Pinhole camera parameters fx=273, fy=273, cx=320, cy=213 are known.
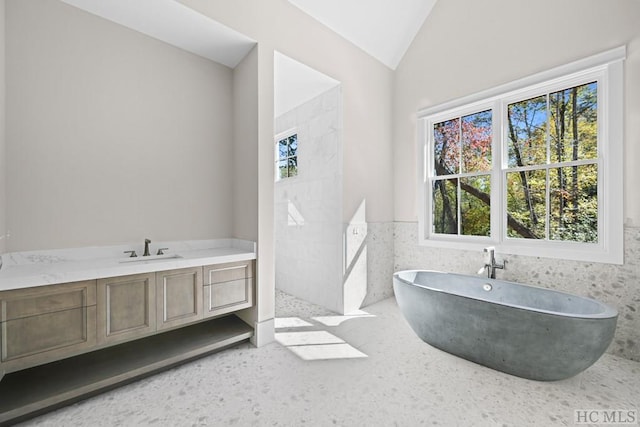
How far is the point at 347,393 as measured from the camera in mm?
1766

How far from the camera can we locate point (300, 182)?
3688 mm

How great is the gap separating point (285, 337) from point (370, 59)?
3.34m

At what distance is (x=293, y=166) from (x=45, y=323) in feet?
9.61

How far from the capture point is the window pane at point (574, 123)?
2.30m

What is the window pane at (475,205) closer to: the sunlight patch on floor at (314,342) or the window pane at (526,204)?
the window pane at (526,204)

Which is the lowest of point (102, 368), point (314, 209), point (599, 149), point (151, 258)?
point (102, 368)

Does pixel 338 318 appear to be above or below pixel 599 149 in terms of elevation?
below

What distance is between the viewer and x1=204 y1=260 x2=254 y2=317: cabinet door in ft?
7.19

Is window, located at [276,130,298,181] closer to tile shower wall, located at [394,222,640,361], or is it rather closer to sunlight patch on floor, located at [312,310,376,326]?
sunlight patch on floor, located at [312,310,376,326]

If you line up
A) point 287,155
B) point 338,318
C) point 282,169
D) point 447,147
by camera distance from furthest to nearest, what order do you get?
point 282,169 → point 287,155 → point 447,147 → point 338,318

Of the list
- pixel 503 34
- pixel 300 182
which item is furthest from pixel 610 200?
pixel 300 182

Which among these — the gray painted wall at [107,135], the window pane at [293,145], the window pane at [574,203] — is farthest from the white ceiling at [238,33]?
the window pane at [574,203]

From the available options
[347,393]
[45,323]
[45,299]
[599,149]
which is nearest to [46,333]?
[45,323]

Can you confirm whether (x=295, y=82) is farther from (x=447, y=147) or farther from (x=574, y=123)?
(x=574, y=123)
